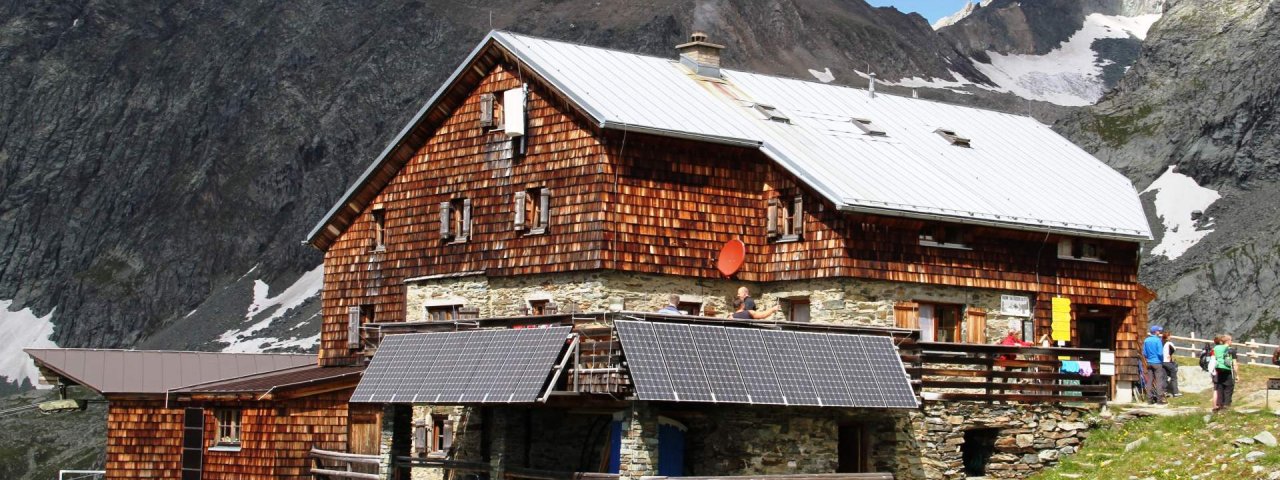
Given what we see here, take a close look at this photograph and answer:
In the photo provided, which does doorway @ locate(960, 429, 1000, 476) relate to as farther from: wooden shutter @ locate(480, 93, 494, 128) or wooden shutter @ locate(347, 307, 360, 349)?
wooden shutter @ locate(347, 307, 360, 349)

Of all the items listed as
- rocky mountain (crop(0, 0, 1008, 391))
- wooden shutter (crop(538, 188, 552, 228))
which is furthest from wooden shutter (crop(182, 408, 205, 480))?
rocky mountain (crop(0, 0, 1008, 391))

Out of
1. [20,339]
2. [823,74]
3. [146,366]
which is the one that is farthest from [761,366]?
[823,74]

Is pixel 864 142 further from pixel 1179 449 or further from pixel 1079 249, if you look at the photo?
pixel 1179 449

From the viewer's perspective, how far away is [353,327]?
4297 cm

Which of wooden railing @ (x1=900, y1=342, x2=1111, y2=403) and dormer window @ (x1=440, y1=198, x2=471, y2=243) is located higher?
dormer window @ (x1=440, y1=198, x2=471, y2=243)

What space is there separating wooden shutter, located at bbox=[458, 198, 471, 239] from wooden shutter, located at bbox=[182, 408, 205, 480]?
8.14 metres

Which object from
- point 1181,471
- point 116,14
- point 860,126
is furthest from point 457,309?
point 116,14

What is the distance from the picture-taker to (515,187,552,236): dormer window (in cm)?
3569

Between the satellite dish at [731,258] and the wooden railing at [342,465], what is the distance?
8.84 meters

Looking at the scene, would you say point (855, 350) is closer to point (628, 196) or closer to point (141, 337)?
point (628, 196)

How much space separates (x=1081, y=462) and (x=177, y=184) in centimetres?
11772

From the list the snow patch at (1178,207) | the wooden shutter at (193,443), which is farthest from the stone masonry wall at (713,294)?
the snow patch at (1178,207)

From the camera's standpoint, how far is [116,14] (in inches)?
5640

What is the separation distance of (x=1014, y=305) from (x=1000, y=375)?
4.75m
